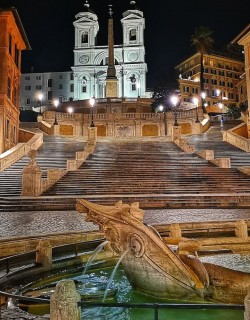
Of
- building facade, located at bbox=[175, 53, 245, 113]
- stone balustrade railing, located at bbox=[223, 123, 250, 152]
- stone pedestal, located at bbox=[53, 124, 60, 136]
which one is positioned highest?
building facade, located at bbox=[175, 53, 245, 113]

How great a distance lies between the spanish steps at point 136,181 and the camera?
19.7 metres

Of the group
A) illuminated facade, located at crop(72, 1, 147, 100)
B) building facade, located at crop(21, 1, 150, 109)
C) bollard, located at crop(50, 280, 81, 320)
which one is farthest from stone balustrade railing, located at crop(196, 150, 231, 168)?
illuminated facade, located at crop(72, 1, 147, 100)

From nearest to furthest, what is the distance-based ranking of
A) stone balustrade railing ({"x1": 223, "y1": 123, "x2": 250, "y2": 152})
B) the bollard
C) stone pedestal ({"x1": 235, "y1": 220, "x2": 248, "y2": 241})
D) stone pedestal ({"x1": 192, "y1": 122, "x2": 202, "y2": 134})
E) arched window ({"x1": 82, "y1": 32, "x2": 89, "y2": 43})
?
Answer: the bollard < stone pedestal ({"x1": 235, "y1": 220, "x2": 248, "y2": 241}) < stone balustrade railing ({"x1": 223, "y1": 123, "x2": 250, "y2": 152}) < stone pedestal ({"x1": 192, "y1": 122, "x2": 202, "y2": 134}) < arched window ({"x1": 82, "y1": 32, "x2": 89, "y2": 43})

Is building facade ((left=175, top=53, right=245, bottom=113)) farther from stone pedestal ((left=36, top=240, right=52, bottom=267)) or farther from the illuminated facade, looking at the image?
stone pedestal ((left=36, top=240, right=52, bottom=267))

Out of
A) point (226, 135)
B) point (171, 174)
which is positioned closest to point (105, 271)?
point (171, 174)

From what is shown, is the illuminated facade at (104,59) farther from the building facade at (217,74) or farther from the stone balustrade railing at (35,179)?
the stone balustrade railing at (35,179)

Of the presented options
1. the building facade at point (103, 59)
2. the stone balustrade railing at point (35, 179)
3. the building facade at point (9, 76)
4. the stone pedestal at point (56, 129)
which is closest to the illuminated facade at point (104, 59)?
the building facade at point (103, 59)

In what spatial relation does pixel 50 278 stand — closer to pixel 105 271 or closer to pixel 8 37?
pixel 105 271

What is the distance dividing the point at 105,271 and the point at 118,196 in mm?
11933

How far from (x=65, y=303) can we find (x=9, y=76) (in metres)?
36.7

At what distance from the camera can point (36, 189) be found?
69.5ft

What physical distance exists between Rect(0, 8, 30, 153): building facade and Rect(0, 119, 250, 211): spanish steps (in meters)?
5.40

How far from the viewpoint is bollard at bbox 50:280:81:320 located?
142 inches

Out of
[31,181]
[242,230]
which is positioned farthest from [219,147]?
[242,230]
